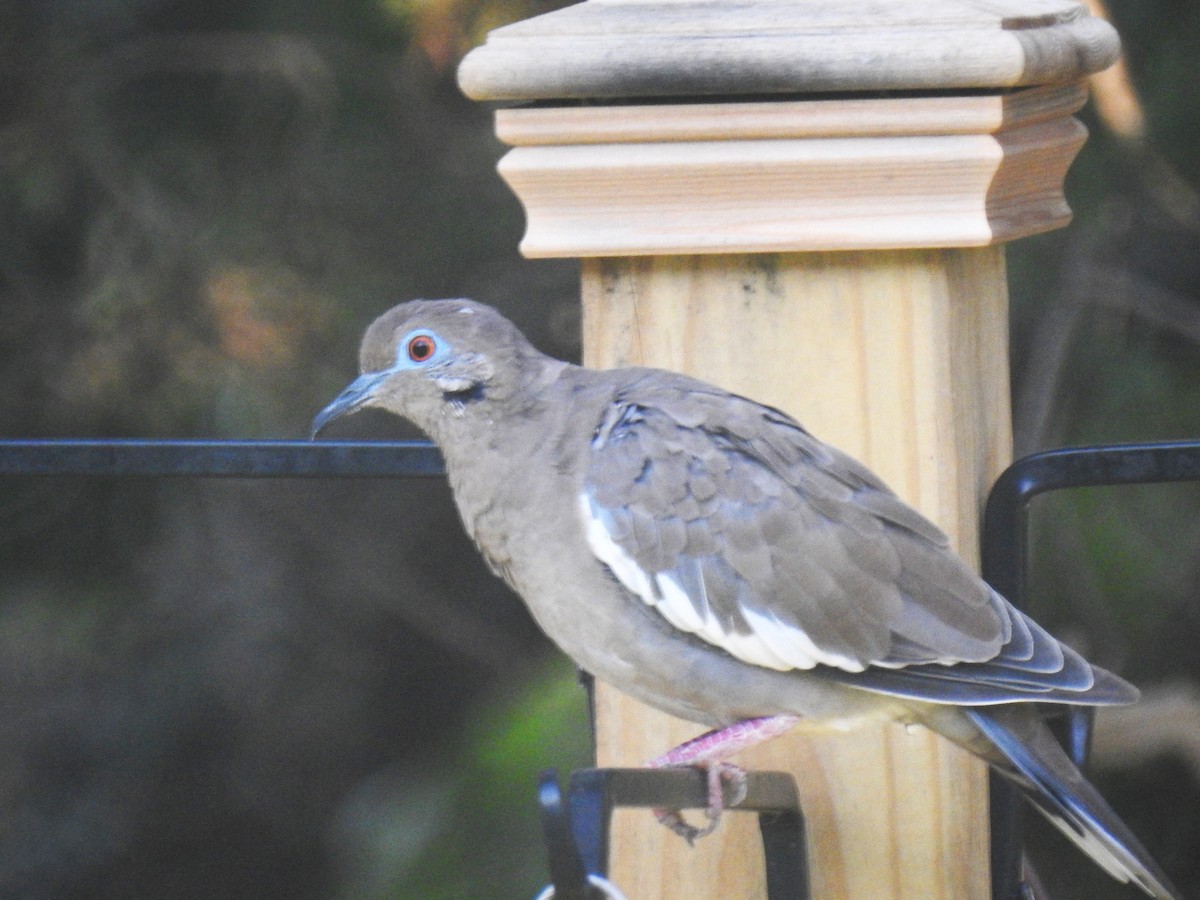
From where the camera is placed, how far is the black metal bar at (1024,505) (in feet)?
4.57

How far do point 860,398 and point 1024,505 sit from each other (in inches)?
6.6

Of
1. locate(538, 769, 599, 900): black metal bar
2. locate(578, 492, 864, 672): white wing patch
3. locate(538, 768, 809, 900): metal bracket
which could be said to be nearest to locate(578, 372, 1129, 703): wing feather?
locate(578, 492, 864, 672): white wing patch

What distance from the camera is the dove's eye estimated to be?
5.49 ft

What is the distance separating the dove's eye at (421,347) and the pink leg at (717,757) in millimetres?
451

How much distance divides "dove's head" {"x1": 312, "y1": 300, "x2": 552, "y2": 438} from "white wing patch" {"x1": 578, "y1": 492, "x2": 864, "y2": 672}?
0.25 metres

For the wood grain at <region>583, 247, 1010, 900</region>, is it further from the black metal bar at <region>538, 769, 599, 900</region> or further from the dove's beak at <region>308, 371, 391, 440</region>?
the black metal bar at <region>538, 769, 599, 900</region>

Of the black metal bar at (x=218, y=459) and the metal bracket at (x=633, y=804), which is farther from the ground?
the black metal bar at (x=218, y=459)

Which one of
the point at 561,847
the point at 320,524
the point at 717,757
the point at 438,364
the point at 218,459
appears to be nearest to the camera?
the point at 561,847

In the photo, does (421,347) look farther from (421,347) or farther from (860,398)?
(860,398)

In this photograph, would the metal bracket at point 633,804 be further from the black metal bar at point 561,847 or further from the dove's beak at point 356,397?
the dove's beak at point 356,397

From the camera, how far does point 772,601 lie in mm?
1514

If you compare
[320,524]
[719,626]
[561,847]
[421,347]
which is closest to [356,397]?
[421,347]

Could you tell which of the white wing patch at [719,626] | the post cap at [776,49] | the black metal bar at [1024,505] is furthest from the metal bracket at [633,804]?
the post cap at [776,49]

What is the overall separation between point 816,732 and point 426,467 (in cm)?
46
